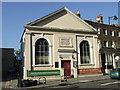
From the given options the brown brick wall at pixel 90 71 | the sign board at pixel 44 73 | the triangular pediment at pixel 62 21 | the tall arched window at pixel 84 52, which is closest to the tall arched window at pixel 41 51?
the sign board at pixel 44 73

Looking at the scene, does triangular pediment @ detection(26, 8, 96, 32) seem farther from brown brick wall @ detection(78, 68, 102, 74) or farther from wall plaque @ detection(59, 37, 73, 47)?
brown brick wall @ detection(78, 68, 102, 74)

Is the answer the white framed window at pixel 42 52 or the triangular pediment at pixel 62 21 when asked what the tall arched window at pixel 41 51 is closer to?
the white framed window at pixel 42 52

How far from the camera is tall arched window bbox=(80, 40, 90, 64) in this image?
2338cm

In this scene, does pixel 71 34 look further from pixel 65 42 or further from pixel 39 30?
pixel 39 30

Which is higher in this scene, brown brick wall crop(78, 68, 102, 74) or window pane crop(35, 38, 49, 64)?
window pane crop(35, 38, 49, 64)

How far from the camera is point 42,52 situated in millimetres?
21453

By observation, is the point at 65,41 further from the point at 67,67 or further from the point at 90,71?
the point at 90,71

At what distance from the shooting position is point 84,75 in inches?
894

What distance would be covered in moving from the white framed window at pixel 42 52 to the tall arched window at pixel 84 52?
4682mm

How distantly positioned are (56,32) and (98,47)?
258 inches

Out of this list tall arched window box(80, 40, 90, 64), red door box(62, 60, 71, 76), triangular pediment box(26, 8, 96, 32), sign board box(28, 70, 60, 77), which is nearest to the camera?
sign board box(28, 70, 60, 77)

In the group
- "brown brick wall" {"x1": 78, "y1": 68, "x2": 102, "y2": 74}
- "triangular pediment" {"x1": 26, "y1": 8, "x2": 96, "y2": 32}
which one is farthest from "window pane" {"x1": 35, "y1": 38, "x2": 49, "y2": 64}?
"brown brick wall" {"x1": 78, "y1": 68, "x2": 102, "y2": 74}

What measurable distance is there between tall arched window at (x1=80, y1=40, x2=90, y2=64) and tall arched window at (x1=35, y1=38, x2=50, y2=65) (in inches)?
192

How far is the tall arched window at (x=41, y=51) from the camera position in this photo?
2109cm
